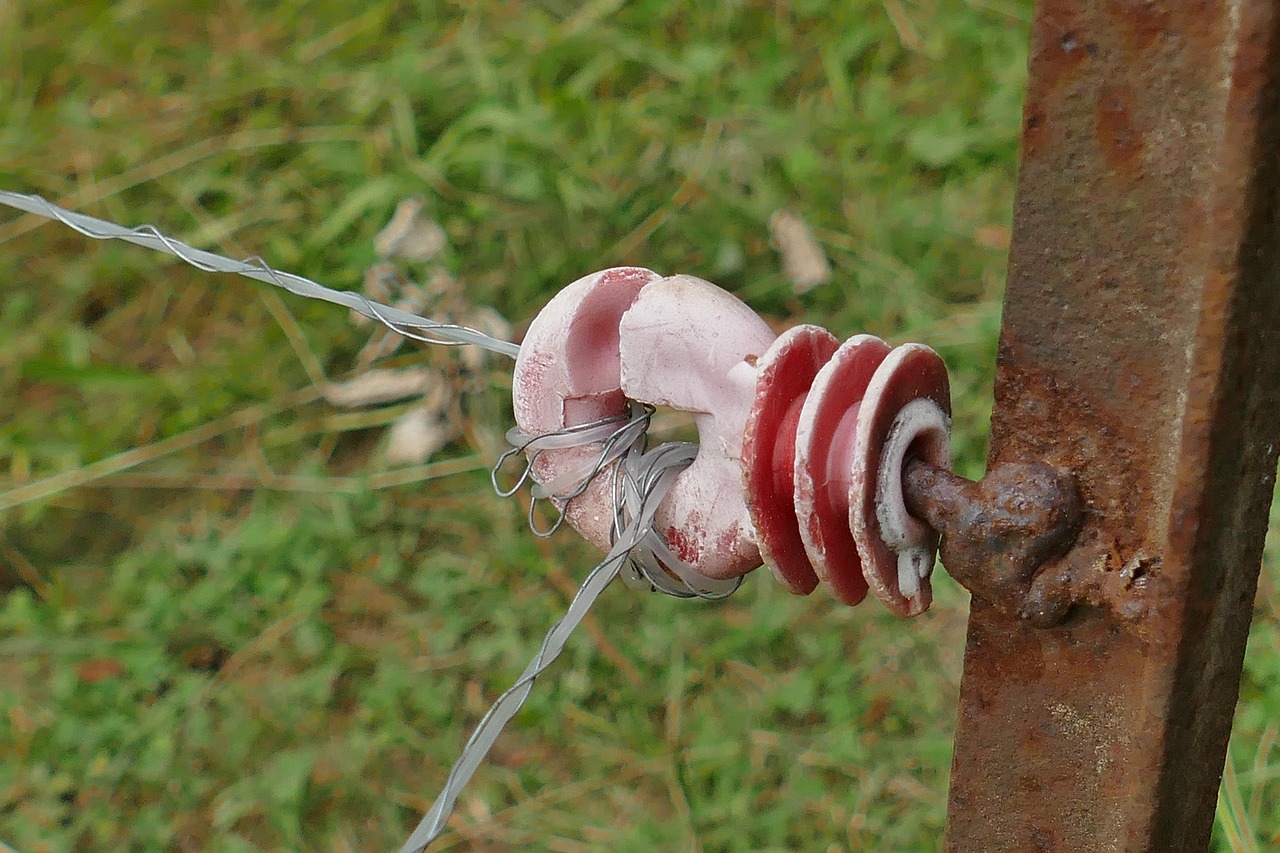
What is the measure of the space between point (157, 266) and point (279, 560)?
0.69m

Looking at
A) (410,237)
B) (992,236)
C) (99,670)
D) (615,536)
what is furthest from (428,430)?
(615,536)

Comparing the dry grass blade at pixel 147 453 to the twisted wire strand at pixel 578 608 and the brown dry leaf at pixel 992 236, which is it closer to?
the brown dry leaf at pixel 992 236

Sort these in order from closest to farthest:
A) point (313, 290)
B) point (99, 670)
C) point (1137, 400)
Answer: point (1137, 400), point (313, 290), point (99, 670)

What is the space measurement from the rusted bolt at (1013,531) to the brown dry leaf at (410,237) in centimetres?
158

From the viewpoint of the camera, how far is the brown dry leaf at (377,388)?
79.2 inches

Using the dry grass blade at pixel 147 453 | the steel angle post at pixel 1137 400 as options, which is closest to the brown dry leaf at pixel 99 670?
the dry grass blade at pixel 147 453

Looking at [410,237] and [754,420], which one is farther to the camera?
[410,237]

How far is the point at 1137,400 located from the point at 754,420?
17 centimetres

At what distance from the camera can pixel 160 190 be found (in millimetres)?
2232

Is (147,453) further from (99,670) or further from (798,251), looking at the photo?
(798,251)

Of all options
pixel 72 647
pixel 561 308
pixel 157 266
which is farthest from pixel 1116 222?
pixel 157 266

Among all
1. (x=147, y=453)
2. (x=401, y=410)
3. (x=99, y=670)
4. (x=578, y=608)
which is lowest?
(x=99, y=670)

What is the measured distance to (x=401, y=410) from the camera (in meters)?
2.01

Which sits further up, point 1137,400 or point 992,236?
point 1137,400
